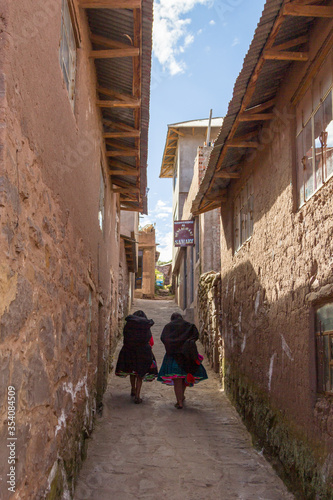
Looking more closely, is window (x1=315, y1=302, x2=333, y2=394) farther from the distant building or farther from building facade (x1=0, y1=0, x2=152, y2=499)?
the distant building

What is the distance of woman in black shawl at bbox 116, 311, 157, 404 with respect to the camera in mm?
8320

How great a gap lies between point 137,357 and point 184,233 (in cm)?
910

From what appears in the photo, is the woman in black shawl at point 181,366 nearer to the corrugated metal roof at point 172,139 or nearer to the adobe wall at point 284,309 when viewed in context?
the adobe wall at point 284,309

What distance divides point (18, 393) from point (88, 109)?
13.1ft

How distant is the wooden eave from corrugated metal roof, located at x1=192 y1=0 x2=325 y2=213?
107cm

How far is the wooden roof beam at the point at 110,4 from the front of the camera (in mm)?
4613

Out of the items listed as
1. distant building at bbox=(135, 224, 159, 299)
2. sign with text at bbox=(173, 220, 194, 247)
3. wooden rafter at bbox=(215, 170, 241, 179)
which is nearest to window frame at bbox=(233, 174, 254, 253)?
wooden rafter at bbox=(215, 170, 241, 179)

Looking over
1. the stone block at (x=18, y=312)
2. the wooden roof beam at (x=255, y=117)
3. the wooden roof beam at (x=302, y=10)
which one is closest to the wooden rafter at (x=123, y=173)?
the wooden roof beam at (x=255, y=117)

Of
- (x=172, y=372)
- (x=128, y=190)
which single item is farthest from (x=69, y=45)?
(x=128, y=190)

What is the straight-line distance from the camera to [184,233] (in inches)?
674

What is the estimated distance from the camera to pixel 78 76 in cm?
501

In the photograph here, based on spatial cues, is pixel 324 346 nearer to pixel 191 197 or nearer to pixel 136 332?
pixel 136 332

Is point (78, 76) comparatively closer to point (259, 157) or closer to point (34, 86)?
point (34, 86)

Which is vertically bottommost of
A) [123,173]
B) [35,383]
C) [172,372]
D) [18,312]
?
[172,372]
